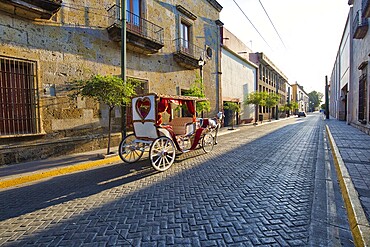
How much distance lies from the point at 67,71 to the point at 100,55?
1.66 meters

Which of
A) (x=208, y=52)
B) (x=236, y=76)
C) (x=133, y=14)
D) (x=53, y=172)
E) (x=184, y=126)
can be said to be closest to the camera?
(x=53, y=172)

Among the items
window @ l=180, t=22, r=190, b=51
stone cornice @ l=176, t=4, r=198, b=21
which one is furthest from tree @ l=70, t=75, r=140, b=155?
stone cornice @ l=176, t=4, r=198, b=21

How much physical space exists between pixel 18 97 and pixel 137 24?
658 centimetres

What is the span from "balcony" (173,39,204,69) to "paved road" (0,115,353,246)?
9303mm

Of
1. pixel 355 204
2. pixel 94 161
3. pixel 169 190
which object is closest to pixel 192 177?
pixel 169 190

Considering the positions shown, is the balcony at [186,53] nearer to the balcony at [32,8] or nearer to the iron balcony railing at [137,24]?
the iron balcony railing at [137,24]

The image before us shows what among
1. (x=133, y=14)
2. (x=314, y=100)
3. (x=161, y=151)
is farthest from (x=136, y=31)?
(x=314, y=100)

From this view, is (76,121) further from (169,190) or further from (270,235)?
(270,235)

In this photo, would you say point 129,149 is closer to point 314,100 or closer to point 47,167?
point 47,167

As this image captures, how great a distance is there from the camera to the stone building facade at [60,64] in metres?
6.37

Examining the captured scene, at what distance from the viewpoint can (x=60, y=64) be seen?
295 inches

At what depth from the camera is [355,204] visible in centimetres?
314

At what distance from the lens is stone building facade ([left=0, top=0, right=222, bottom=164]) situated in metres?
6.37

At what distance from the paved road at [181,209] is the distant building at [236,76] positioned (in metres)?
15.8
